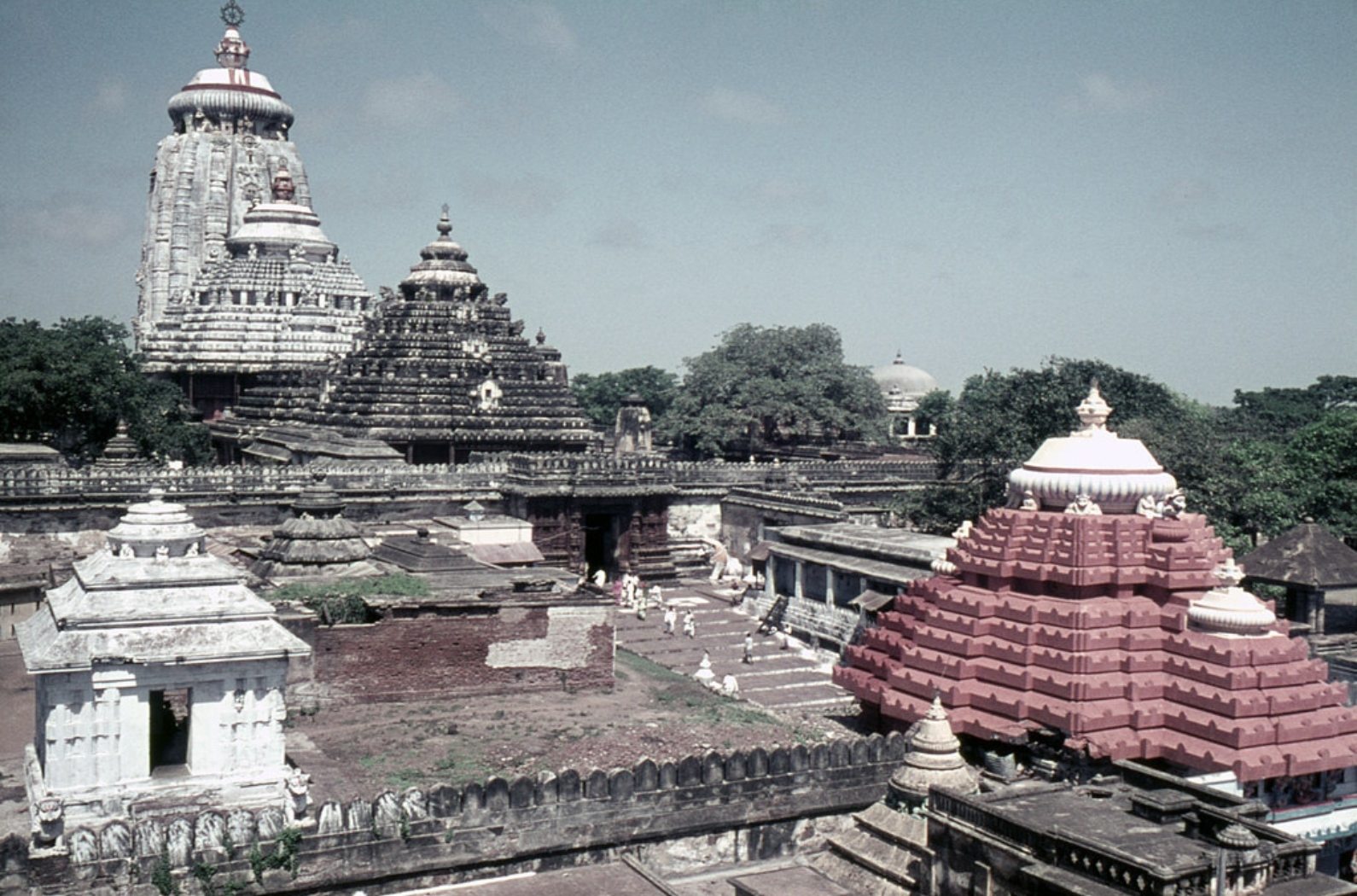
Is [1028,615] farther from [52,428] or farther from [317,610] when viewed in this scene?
[52,428]

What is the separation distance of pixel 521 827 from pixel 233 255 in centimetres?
6002

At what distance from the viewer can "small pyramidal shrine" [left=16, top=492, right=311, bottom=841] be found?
1486 centimetres

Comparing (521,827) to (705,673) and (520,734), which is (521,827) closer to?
(520,734)

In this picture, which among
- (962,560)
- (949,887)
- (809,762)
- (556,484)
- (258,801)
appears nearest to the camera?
(949,887)

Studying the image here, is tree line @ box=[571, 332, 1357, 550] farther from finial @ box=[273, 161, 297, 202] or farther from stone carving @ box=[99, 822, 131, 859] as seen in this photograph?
stone carving @ box=[99, 822, 131, 859]

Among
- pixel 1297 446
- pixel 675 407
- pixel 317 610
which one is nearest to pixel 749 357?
pixel 675 407

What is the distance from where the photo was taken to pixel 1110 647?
1914 cm

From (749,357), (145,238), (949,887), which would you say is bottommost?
(949,887)

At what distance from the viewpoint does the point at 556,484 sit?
42719mm

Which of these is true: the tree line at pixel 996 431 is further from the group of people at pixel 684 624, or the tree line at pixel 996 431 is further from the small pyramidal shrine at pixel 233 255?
the small pyramidal shrine at pixel 233 255

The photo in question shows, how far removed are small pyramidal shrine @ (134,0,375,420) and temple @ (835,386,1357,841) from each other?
45802 millimetres

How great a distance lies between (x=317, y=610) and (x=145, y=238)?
6412 cm

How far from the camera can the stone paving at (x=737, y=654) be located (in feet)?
95.1

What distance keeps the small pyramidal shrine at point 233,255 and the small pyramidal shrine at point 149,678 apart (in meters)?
46.3
